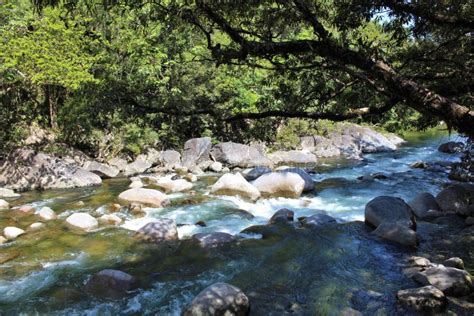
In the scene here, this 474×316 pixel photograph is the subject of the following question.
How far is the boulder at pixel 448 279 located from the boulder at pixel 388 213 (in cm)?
239

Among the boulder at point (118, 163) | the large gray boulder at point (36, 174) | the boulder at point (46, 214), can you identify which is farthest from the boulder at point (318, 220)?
the boulder at point (118, 163)

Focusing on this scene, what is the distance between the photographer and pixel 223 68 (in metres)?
14.9

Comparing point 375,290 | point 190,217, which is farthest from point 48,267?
point 375,290

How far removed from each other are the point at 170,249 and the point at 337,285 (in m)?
3.16

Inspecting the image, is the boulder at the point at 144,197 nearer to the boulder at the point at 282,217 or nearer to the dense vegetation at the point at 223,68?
the dense vegetation at the point at 223,68

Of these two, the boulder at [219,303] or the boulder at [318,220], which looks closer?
the boulder at [219,303]

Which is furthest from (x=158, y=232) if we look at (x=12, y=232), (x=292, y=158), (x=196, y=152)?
(x=292, y=158)

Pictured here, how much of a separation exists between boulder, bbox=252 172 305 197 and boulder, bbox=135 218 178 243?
13.7 feet

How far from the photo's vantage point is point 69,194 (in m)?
11.9

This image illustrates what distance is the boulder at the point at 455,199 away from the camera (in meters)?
9.06

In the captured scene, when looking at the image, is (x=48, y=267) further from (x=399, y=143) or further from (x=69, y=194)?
(x=399, y=143)

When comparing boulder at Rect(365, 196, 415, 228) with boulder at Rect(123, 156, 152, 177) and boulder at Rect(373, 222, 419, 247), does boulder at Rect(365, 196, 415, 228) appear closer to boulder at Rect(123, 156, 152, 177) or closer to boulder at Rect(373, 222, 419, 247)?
boulder at Rect(373, 222, 419, 247)

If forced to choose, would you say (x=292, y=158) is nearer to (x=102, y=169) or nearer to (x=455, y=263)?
(x=102, y=169)

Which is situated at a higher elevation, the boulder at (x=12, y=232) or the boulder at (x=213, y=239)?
the boulder at (x=12, y=232)
